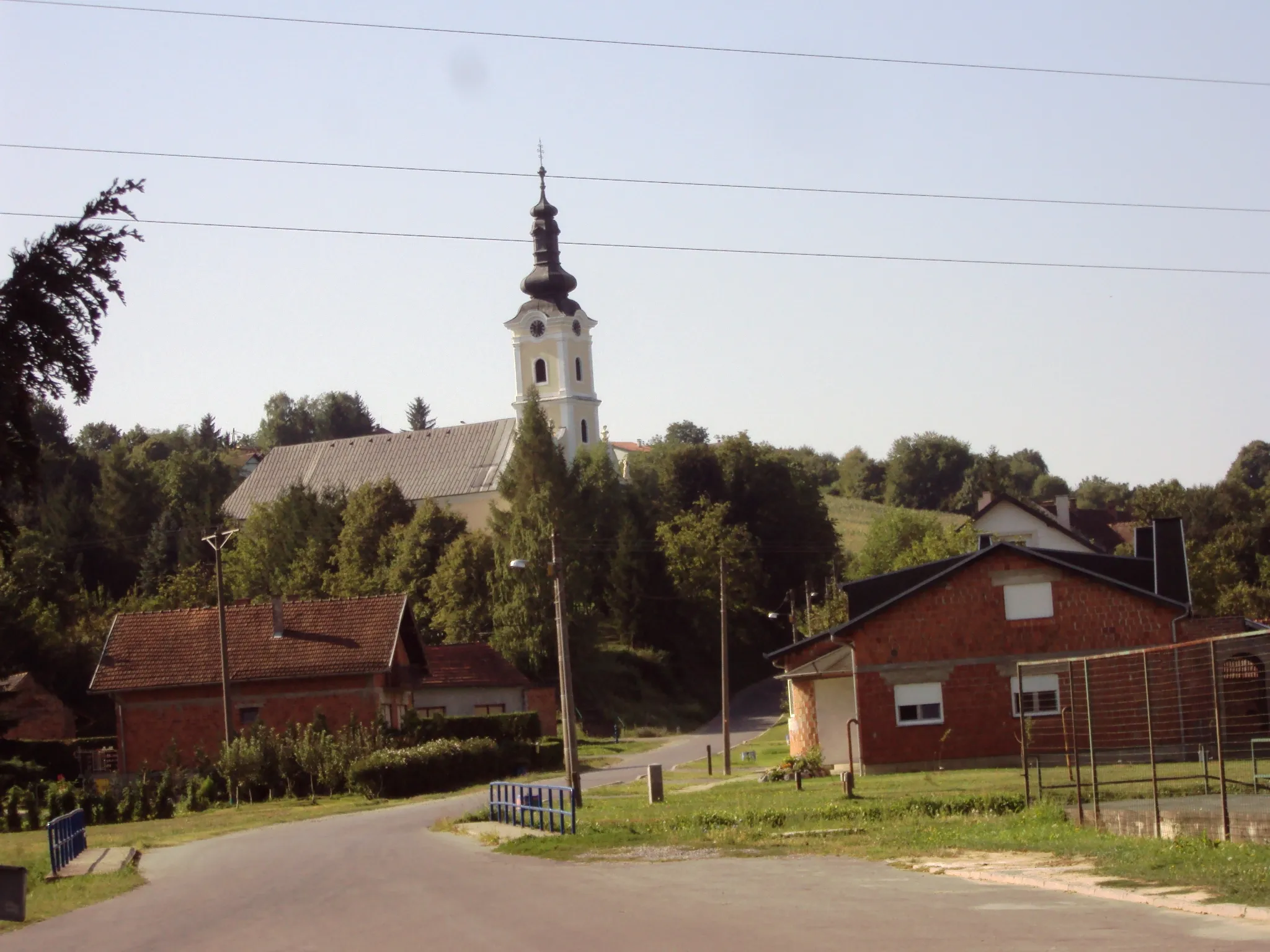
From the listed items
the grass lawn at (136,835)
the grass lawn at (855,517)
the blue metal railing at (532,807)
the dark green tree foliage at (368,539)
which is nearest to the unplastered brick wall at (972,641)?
the blue metal railing at (532,807)

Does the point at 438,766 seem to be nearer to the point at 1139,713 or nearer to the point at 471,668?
the point at 1139,713

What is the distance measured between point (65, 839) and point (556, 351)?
8736cm

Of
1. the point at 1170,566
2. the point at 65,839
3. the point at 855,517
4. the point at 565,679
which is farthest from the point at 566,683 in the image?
the point at 855,517

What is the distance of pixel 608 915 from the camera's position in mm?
14922

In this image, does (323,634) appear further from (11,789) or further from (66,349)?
(66,349)

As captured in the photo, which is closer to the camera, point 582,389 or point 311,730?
point 311,730

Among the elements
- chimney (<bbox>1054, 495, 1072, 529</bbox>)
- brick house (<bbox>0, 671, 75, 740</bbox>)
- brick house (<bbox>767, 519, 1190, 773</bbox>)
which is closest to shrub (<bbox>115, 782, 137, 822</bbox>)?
brick house (<bbox>767, 519, 1190, 773</bbox>)

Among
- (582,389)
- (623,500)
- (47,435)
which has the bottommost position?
(47,435)

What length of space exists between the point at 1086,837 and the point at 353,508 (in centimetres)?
7880

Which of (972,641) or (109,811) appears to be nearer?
(972,641)

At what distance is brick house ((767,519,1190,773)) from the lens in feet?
131

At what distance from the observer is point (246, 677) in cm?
5341

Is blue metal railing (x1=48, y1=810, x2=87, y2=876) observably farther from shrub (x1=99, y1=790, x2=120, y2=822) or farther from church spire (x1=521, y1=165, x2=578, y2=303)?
church spire (x1=521, y1=165, x2=578, y2=303)

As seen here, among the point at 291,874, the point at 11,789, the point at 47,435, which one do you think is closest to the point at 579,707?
the point at 11,789
